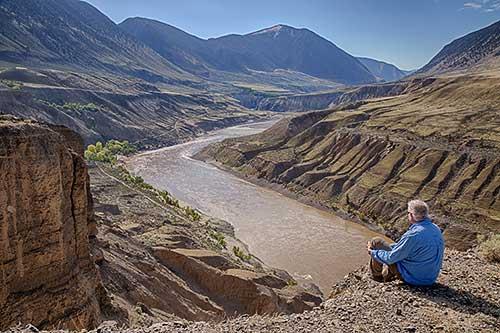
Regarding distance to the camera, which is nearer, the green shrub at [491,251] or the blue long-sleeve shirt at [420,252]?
the blue long-sleeve shirt at [420,252]

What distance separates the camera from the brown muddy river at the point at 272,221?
46188mm

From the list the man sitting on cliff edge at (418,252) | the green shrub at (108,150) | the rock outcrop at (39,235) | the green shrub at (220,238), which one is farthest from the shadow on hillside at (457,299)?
the green shrub at (108,150)

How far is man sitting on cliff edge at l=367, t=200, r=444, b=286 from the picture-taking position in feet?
28.6

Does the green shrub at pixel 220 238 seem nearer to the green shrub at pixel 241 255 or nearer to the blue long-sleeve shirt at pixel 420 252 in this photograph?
the green shrub at pixel 241 255

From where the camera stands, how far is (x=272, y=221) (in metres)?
59.2

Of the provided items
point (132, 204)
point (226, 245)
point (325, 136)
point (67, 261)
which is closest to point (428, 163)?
point (325, 136)

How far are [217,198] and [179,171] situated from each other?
66.0 feet

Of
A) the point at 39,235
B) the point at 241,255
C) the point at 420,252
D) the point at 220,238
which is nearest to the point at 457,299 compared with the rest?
the point at 420,252

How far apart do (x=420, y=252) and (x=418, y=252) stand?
4cm

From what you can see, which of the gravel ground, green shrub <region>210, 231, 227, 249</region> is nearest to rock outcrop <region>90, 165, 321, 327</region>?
green shrub <region>210, 231, 227, 249</region>

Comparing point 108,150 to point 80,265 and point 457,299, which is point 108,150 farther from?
point 457,299

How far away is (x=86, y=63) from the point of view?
18725cm

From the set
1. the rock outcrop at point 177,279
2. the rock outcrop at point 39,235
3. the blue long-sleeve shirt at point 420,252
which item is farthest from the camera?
the rock outcrop at point 177,279

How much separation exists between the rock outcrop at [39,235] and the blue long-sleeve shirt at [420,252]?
430 inches
